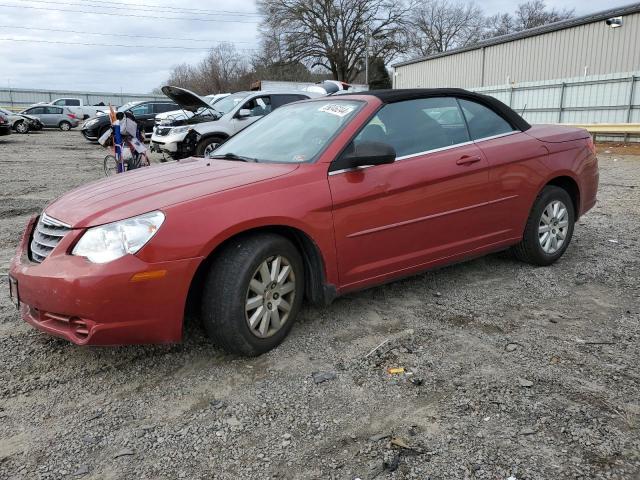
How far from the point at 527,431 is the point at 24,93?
180ft

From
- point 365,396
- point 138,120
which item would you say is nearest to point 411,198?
point 365,396

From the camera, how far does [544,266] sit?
4.88m

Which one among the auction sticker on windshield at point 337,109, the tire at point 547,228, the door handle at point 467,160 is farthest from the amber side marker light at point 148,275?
the tire at point 547,228

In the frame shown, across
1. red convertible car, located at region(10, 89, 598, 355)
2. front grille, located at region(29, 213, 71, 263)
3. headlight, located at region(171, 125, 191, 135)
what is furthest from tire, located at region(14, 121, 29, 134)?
front grille, located at region(29, 213, 71, 263)

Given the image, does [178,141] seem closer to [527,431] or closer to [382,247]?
[382,247]

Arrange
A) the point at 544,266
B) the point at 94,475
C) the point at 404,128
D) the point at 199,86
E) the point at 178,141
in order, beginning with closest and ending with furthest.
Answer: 1. the point at 94,475
2. the point at 404,128
3. the point at 544,266
4. the point at 178,141
5. the point at 199,86

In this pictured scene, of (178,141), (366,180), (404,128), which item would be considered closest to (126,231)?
(366,180)

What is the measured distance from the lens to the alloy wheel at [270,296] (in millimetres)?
3143

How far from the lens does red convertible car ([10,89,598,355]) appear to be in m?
2.85

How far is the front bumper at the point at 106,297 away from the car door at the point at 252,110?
9092 mm

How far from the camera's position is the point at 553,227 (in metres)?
4.81

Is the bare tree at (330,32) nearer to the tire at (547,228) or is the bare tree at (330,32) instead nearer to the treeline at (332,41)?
the treeline at (332,41)

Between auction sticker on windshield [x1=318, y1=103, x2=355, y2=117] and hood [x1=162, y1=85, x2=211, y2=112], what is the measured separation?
23.0ft

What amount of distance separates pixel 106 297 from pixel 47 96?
2119 inches
